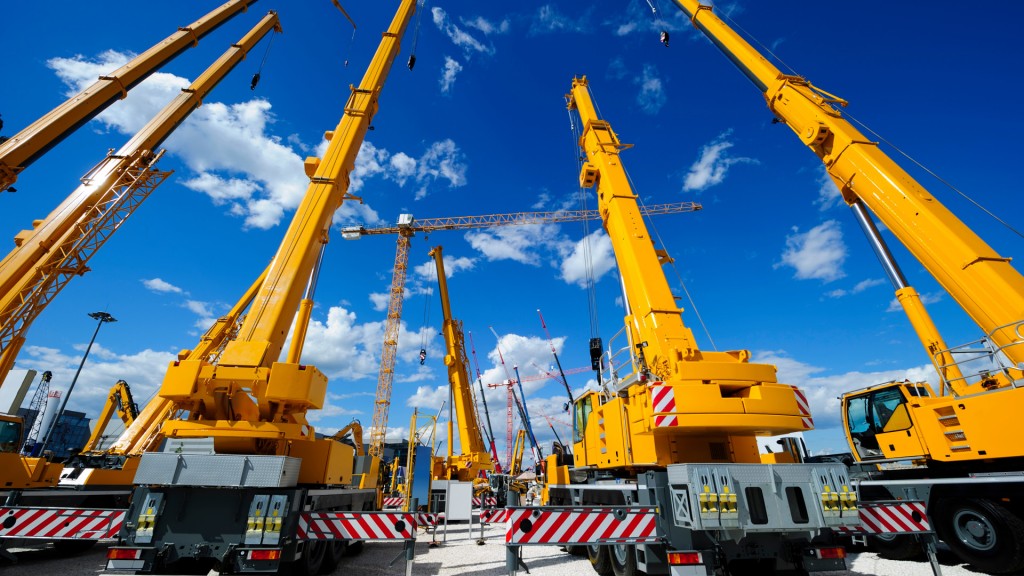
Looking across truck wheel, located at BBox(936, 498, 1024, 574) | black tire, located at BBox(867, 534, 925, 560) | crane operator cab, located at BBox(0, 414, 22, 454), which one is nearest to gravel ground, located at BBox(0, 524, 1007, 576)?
black tire, located at BBox(867, 534, 925, 560)

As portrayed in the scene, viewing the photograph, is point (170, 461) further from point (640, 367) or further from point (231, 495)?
point (640, 367)

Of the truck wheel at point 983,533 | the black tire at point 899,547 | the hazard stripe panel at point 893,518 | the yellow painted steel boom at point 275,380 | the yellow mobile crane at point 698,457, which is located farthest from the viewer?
the black tire at point 899,547

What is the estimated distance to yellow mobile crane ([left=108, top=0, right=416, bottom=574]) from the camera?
5402 millimetres

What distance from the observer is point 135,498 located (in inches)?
220

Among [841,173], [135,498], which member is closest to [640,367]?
[841,173]

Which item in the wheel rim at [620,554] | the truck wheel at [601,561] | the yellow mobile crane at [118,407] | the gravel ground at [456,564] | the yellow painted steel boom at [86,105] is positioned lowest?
the gravel ground at [456,564]

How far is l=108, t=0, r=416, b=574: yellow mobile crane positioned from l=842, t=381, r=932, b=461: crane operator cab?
38.4 feet

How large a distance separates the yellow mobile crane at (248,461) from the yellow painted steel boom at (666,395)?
4.94 meters

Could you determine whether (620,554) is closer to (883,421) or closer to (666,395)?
(666,395)

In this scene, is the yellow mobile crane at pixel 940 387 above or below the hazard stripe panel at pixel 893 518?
above

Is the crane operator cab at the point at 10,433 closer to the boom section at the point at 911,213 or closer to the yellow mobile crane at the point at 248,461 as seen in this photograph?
the yellow mobile crane at the point at 248,461

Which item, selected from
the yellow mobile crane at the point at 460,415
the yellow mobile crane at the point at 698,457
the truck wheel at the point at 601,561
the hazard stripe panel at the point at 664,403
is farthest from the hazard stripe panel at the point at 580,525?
the yellow mobile crane at the point at 460,415

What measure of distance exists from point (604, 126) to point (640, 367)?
690 cm

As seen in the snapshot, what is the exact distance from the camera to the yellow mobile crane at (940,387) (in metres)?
6.57
